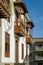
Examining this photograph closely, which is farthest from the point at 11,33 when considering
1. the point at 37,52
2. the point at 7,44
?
the point at 37,52

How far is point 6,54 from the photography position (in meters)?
22.8

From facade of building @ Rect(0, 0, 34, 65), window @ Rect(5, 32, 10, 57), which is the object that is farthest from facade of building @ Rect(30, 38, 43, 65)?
window @ Rect(5, 32, 10, 57)

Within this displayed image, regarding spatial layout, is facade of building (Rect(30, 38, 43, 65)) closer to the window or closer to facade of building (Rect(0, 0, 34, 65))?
facade of building (Rect(0, 0, 34, 65))

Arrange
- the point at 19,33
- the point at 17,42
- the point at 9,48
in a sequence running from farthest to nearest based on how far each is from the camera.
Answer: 1. the point at 17,42
2. the point at 19,33
3. the point at 9,48

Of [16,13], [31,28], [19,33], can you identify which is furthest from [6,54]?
[31,28]

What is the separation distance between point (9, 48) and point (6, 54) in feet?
4.96

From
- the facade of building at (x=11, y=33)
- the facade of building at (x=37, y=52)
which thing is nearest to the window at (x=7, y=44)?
the facade of building at (x=11, y=33)

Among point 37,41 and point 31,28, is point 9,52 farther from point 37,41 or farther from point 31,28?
point 37,41

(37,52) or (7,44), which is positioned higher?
(7,44)

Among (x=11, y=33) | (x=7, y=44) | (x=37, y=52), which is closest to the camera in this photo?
(x=7, y=44)

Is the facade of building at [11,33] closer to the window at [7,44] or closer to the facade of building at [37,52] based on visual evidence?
the window at [7,44]

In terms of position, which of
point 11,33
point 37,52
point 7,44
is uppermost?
point 11,33

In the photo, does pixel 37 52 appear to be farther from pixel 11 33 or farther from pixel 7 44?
pixel 7 44

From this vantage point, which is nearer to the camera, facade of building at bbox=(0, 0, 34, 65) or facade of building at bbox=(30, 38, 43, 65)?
facade of building at bbox=(0, 0, 34, 65)
